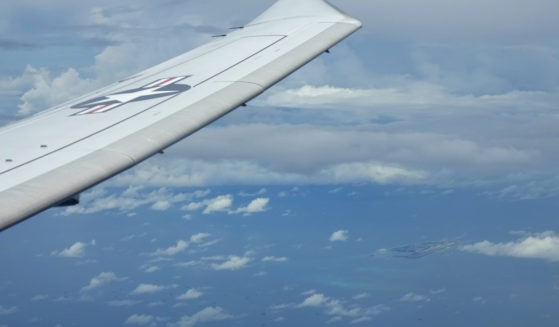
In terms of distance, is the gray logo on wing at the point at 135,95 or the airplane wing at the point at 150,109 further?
the gray logo on wing at the point at 135,95

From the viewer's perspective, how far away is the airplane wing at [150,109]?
17.6 metres

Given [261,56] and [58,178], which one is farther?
[261,56]

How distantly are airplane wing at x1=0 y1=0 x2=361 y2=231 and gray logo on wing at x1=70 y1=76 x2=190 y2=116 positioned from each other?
0.20ft

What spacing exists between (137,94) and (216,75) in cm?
281

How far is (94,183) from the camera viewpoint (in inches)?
691

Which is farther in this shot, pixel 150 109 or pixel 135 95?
pixel 135 95

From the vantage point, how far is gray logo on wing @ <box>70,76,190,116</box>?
25.5m

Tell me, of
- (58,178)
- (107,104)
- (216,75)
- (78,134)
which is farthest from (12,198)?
(216,75)

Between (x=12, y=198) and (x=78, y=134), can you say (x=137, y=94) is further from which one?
(x=12, y=198)

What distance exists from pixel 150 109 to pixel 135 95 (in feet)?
10.3

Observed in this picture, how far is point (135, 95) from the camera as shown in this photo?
86.9 ft

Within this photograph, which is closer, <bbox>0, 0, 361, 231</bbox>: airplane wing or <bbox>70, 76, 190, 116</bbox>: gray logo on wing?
<bbox>0, 0, 361, 231</bbox>: airplane wing

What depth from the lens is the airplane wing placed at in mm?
17641

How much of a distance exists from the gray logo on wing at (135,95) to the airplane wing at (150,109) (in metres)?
0.06
